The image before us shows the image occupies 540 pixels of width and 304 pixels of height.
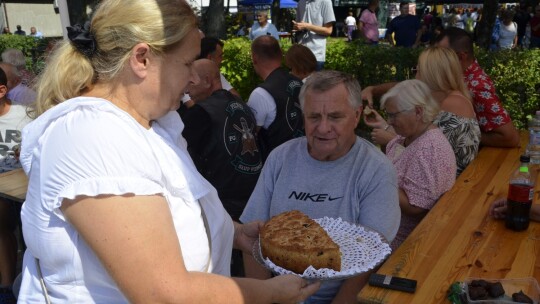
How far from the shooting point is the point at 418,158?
2.99 meters

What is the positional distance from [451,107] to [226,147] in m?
1.62

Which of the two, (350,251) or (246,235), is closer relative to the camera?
(350,251)

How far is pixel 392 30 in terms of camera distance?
546 inches

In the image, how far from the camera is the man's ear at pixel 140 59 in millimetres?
1273

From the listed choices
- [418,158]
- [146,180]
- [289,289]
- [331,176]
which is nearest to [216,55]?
[418,158]

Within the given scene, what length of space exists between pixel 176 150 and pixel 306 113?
4.08 ft

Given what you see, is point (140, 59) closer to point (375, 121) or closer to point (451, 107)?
point (451, 107)

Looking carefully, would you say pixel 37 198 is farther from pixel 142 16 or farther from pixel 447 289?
pixel 447 289

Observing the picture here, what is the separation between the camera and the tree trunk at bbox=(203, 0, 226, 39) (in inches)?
387

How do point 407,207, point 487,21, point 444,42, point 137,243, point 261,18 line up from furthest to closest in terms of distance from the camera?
point 261,18 < point 487,21 < point 444,42 < point 407,207 < point 137,243

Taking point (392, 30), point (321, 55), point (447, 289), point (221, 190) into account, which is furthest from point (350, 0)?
point (447, 289)

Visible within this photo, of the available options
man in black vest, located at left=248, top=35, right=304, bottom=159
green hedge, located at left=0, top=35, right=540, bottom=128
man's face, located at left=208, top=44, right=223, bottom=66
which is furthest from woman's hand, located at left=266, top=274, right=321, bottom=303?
green hedge, located at left=0, top=35, right=540, bottom=128

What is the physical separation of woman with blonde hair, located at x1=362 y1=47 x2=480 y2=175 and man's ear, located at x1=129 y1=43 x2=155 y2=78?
2.72 meters

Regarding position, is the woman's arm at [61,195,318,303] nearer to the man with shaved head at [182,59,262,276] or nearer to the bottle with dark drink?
the bottle with dark drink
